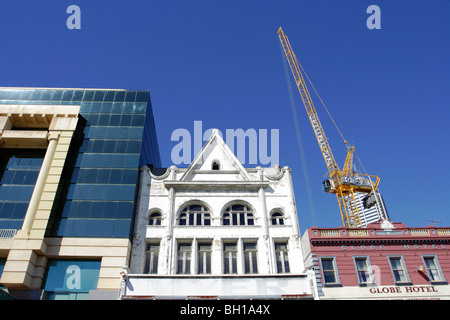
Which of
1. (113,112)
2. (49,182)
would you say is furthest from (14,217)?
(113,112)

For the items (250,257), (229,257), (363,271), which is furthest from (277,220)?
(363,271)

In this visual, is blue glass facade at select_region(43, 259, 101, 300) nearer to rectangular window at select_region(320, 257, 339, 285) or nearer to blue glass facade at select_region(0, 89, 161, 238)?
blue glass facade at select_region(0, 89, 161, 238)

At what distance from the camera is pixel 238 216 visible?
89.4ft

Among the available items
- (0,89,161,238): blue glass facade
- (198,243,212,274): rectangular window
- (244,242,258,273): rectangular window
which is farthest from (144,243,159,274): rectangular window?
(244,242,258,273): rectangular window

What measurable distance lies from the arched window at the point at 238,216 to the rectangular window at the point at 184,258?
3.61 m

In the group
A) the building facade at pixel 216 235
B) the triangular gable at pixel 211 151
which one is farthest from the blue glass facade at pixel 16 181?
the triangular gable at pixel 211 151

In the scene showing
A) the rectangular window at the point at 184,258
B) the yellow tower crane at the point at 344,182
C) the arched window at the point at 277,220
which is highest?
the yellow tower crane at the point at 344,182

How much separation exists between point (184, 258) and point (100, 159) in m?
11.4

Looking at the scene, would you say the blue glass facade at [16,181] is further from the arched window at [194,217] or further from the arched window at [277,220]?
the arched window at [277,220]

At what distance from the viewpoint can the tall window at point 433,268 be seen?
24094 millimetres

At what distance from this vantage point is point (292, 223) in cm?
2667

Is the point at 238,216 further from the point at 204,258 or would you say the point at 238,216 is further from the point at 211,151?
the point at 211,151

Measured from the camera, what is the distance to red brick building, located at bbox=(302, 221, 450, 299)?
76.3 ft
